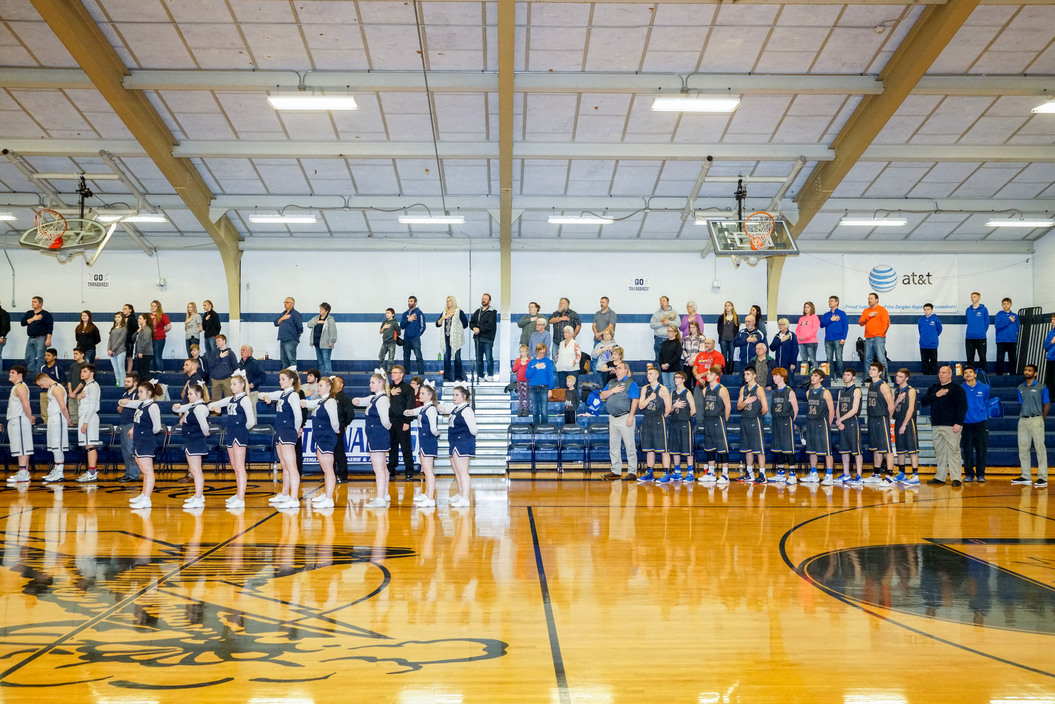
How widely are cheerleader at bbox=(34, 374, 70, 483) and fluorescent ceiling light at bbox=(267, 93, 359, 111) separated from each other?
246 inches

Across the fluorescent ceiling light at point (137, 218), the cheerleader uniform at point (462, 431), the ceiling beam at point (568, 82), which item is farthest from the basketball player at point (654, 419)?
the fluorescent ceiling light at point (137, 218)

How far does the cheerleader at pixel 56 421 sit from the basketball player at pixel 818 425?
42.8 feet

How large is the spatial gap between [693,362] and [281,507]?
28.5 ft

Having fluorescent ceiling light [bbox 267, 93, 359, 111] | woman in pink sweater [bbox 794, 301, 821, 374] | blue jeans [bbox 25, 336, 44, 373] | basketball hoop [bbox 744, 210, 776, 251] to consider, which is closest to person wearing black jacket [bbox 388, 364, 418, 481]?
fluorescent ceiling light [bbox 267, 93, 359, 111]

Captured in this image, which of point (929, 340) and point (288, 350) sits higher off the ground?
point (929, 340)

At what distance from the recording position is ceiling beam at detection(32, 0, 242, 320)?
1137 cm

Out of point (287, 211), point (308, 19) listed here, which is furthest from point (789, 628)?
point (287, 211)

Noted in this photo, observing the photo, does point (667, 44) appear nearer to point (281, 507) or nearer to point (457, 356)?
point (457, 356)

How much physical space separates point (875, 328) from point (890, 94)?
215 inches

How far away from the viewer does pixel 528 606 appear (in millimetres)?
5883

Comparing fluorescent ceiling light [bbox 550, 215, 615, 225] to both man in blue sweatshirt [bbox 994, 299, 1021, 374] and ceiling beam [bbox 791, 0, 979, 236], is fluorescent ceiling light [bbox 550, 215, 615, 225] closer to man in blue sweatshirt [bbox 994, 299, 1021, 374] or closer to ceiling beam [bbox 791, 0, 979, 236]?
ceiling beam [bbox 791, 0, 979, 236]

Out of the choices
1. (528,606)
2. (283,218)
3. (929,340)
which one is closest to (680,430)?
(528,606)

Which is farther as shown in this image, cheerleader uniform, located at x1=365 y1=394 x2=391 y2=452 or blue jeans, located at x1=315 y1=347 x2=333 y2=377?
blue jeans, located at x1=315 y1=347 x2=333 y2=377

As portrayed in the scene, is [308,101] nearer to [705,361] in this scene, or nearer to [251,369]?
[251,369]
